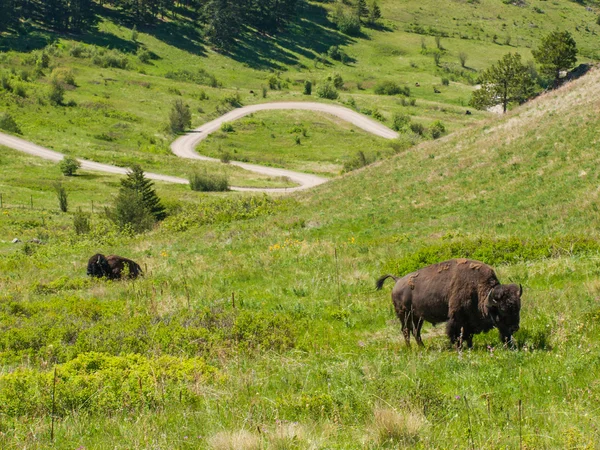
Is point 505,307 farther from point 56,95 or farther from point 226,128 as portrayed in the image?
point 56,95

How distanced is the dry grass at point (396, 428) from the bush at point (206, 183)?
64809 millimetres

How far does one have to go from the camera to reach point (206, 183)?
69.6m

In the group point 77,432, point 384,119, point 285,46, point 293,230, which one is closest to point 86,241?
point 293,230

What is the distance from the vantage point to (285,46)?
567ft

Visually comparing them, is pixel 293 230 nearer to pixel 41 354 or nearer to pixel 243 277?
pixel 243 277

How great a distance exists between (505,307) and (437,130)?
88.4 metres

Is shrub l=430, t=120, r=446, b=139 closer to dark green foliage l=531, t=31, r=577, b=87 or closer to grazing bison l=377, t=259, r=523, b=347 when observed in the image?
dark green foliage l=531, t=31, r=577, b=87

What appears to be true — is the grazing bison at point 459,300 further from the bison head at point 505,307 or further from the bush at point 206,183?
the bush at point 206,183

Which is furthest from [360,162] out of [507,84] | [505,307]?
[505,307]

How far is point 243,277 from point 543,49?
85651 mm

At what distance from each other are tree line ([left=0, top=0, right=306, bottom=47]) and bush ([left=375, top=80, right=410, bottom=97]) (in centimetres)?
4885

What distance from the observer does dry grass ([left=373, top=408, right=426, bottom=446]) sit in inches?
230

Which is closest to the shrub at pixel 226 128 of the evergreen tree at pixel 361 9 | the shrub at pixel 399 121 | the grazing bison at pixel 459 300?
the shrub at pixel 399 121

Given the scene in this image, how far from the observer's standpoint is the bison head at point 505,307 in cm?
936
